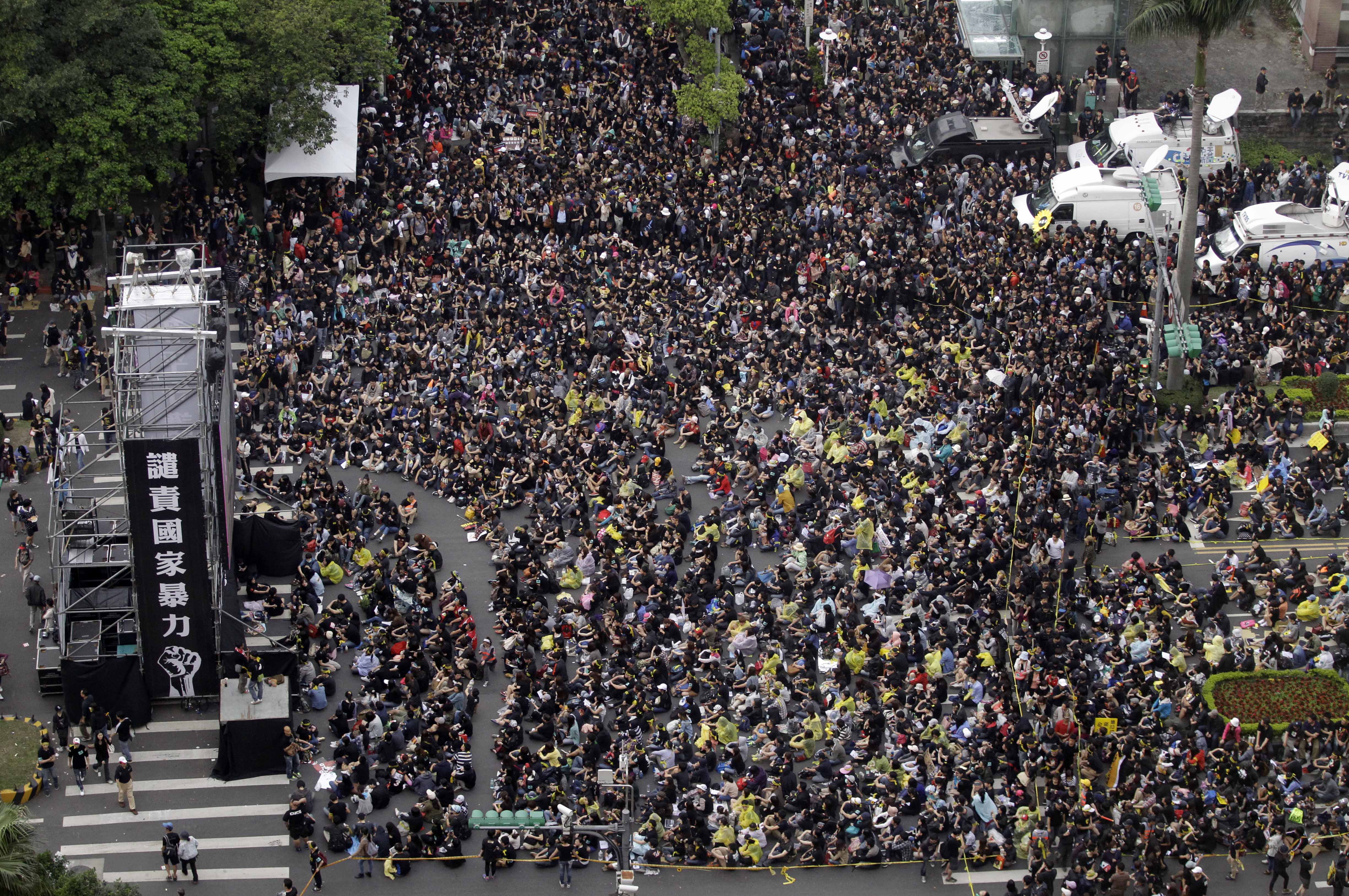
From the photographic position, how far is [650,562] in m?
43.4

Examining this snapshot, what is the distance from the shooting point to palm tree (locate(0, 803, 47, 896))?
92.4ft

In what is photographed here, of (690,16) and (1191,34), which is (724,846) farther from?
(690,16)

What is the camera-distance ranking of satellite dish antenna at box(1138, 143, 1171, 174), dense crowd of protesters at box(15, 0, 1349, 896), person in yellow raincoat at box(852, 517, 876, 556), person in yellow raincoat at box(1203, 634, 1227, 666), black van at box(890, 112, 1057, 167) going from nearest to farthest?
dense crowd of protesters at box(15, 0, 1349, 896)
person in yellow raincoat at box(1203, 634, 1227, 666)
person in yellow raincoat at box(852, 517, 876, 556)
satellite dish antenna at box(1138, 143, 1171, 174)
black van at box(890, 112, 1057, 167)

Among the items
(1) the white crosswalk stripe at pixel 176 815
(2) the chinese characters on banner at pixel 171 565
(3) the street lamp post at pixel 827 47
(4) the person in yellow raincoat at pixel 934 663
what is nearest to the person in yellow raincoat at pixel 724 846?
(4) the person in yellow raincoat at pixel 934 663

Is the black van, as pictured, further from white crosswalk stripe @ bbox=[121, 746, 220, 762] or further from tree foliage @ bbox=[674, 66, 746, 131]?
white crosswalk stripe @ bbox=[121, 746, 220, 762]

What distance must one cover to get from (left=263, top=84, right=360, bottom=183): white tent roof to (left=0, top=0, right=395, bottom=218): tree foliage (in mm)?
379

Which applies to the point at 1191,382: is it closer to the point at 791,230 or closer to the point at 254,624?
the point at 791,230

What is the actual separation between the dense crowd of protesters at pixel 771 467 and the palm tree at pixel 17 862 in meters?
8.24

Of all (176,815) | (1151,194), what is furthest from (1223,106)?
(176,815)

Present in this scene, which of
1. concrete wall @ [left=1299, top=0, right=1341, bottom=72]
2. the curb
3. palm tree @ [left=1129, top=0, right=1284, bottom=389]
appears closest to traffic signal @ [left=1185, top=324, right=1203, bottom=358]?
palm tree @ [left=1129, top=0, right=1284, bottom=389]

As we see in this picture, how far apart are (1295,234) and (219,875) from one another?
1318 inches

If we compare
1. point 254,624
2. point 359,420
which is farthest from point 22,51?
point 254,624

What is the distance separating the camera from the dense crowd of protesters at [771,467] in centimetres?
3722

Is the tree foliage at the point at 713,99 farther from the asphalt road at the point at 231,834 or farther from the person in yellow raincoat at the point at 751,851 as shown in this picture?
the person in yellow raincoat at the point at 751,851
